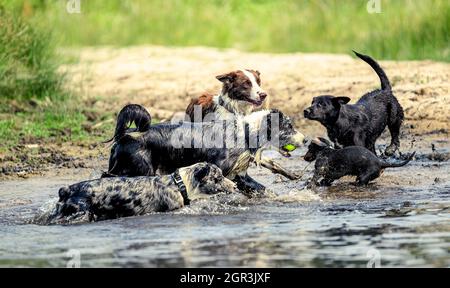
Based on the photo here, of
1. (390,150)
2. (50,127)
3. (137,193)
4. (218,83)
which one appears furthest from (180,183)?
(218,83)

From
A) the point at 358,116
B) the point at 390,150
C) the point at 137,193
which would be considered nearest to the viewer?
the point at 137,193

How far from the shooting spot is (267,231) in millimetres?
9211

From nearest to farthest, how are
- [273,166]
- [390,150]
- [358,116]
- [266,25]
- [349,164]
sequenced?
1. [273,166]
2. [349,164]
3. [358,116]
4. [390,150]
5. [266,25]

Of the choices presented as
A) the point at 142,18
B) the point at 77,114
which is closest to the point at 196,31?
the point at 142,18

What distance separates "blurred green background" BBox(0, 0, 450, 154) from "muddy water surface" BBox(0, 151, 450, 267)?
3.69 m

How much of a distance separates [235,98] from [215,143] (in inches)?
39.3

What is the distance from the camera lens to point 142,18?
2111 cm

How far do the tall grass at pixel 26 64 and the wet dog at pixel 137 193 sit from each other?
18.8 ft

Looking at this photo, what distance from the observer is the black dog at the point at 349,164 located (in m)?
11.2

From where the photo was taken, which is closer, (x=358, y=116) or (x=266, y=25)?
(x=358, y=116)

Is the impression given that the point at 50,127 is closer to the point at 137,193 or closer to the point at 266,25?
the point at 137,193

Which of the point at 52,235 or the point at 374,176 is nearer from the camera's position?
the point at 52,235

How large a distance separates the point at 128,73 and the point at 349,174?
7586 mm
